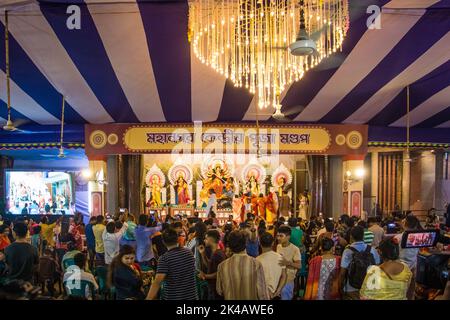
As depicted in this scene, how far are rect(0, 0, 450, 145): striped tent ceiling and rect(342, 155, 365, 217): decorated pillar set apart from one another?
115 centimetres

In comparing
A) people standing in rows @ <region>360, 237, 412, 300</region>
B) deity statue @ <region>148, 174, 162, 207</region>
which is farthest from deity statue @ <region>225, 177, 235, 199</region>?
people standing in rows @ <region>360, 237, 412, 300</region>

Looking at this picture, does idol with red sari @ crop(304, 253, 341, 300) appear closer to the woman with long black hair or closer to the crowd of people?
the crowd of people

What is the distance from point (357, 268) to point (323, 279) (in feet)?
1.12

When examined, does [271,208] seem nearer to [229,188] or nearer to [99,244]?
[229,188]

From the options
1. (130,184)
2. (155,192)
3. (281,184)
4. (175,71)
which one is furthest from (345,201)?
(175,71)

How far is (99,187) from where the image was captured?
9.88m

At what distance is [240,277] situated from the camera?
9.47 feet

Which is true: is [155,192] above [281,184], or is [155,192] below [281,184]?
below

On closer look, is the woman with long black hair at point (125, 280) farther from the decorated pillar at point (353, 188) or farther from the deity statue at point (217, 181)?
the deity statue at point (217, 181)

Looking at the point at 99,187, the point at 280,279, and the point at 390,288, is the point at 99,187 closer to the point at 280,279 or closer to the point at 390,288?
the point at 280,279

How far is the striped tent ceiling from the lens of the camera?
440 cm

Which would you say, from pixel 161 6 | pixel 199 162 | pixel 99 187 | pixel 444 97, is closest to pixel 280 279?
pixel 161 6

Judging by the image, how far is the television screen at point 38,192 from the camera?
11.8m

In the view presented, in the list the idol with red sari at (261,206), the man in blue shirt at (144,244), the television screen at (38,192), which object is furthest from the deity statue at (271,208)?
the television screen at (38,192)
